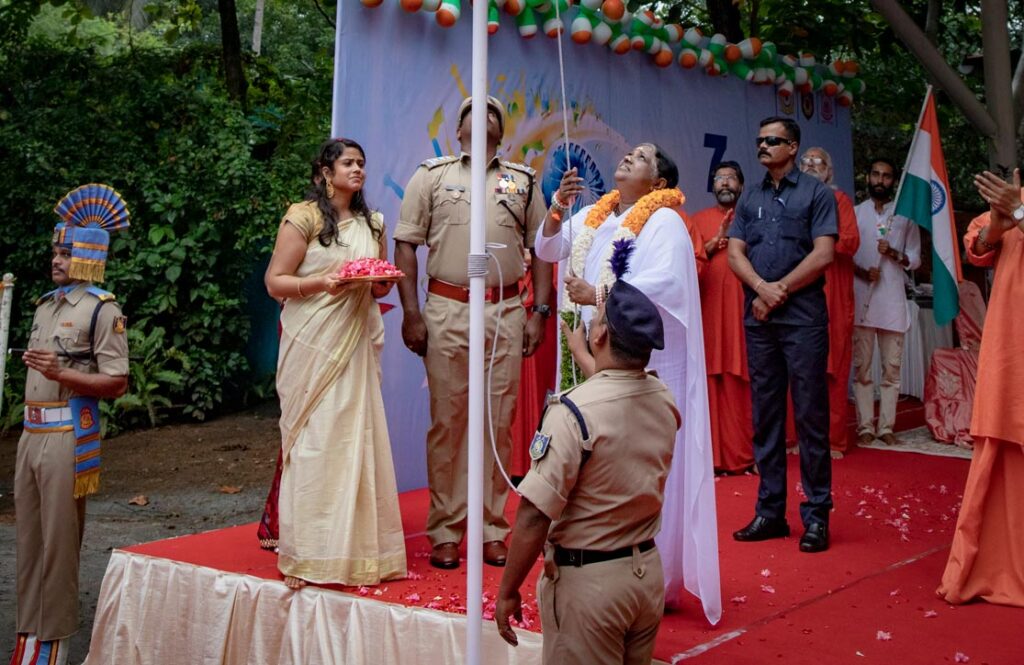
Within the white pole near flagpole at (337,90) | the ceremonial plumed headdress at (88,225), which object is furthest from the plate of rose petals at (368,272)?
the white pole near flagpole at (337,90)

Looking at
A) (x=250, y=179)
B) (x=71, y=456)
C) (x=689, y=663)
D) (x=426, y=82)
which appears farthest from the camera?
(x=250, y=179)

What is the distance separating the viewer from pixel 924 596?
13.7ft

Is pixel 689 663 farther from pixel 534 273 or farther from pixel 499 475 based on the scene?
pixel 534 273

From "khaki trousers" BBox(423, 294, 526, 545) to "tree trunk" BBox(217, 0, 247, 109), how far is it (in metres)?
7.33

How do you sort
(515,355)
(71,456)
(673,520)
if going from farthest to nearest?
(515,355)
(71,456)
(673,520)

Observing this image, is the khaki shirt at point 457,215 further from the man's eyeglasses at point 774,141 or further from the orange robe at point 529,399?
A: the orange robe at point 529,399

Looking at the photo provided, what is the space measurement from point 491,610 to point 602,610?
3.96 ft

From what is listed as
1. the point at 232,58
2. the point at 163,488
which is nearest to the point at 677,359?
the point at 163,488

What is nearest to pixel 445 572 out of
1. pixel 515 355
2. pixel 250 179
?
pixel 515 355

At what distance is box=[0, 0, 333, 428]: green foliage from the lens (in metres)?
10.1

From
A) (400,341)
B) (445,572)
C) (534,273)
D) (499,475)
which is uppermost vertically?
(534,273)

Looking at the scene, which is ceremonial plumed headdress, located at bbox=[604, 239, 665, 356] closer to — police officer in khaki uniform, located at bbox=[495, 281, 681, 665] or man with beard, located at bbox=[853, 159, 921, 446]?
police officer in khaki uniform, located at bbox=[495, 281, 681, 665]

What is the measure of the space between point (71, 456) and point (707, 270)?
4115mm

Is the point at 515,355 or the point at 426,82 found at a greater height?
the point at 426,82
